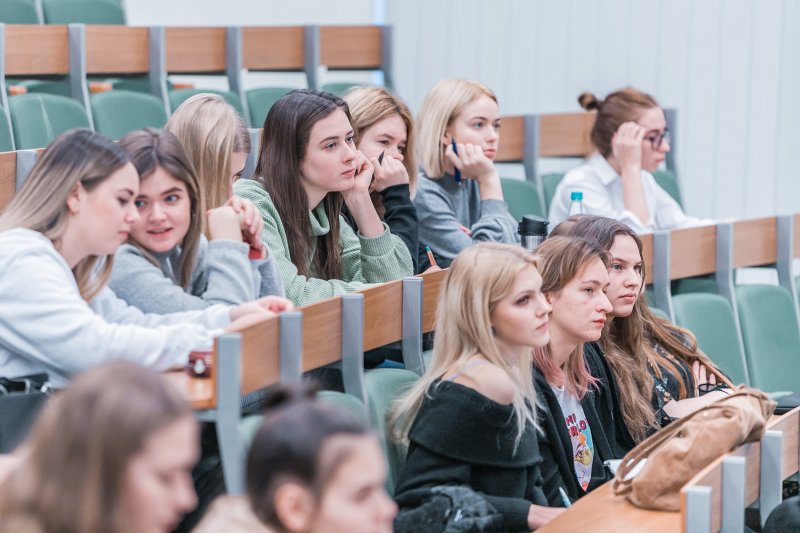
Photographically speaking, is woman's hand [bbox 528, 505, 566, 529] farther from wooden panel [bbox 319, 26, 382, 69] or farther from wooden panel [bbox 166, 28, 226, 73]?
wooden panel [bbox 319, 26, 382, 69]

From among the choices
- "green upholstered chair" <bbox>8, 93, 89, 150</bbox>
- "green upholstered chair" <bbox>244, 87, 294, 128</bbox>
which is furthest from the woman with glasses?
"green upholstered chair" <bbox>8, 93, 89, 150</bbox>

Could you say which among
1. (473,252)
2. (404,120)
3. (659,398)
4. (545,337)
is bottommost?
(659,398)

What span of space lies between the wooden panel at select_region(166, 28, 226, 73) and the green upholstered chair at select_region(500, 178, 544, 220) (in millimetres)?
944

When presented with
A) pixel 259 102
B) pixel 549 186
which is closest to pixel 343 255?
pixel 259 102

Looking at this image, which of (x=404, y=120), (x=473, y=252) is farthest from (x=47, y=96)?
(x=473, y=252)

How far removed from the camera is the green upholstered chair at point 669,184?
386 cm

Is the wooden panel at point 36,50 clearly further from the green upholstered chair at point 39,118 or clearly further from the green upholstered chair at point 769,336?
the green upholstered chair at point 769,336

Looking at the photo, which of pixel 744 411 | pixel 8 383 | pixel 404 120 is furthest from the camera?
pixel 404 120

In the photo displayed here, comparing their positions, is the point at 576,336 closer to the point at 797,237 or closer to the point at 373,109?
the point at 373,109

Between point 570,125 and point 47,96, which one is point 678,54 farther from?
point 47,96

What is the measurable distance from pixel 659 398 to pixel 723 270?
83 cm

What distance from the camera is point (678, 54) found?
4.42 meters

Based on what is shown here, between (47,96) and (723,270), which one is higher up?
(47,96)

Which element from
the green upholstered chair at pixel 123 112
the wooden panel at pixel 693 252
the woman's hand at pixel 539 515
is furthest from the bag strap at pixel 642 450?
the green upholstered chair at pixel 123 112
